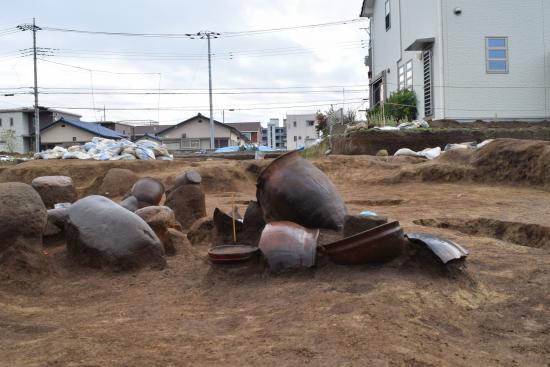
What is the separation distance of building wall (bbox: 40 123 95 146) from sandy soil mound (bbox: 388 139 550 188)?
39.0m

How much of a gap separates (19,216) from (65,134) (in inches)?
1755

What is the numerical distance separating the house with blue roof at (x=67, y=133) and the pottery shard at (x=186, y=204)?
3953 centimetres

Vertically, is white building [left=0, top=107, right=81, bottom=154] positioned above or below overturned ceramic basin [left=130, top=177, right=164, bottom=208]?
above

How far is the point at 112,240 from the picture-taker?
446cm

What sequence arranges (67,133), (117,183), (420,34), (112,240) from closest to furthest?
1. (112,240)
2. (117,183)
3. (420,34)
4. (67,133)

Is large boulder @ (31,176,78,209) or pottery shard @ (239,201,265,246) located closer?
pottery shard @ (239,201,265,246)

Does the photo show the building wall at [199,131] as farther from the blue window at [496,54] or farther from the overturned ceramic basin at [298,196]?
the overturned ceramic basin at [298,196]

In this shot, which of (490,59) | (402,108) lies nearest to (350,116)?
(402,108)

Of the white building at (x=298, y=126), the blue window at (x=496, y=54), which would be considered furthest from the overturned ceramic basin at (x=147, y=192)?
the white building at (x=298, y=126)

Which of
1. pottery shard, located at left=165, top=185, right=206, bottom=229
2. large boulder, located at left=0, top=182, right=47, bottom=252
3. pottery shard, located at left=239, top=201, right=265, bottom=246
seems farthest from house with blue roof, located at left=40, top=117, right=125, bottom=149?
pottery shard, located at left=239, top=201, right=265, bottom=246

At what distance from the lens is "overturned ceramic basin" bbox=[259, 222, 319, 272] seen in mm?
3734

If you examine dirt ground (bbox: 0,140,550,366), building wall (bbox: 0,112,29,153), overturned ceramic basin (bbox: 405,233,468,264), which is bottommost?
dirt ground (bbox: 0,140,550,366)

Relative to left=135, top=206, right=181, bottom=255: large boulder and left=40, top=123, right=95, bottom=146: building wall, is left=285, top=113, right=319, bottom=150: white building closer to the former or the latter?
left=40, top=123, right=95, bottom=146: building wall

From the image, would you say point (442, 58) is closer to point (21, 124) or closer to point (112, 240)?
point (112, 240)
